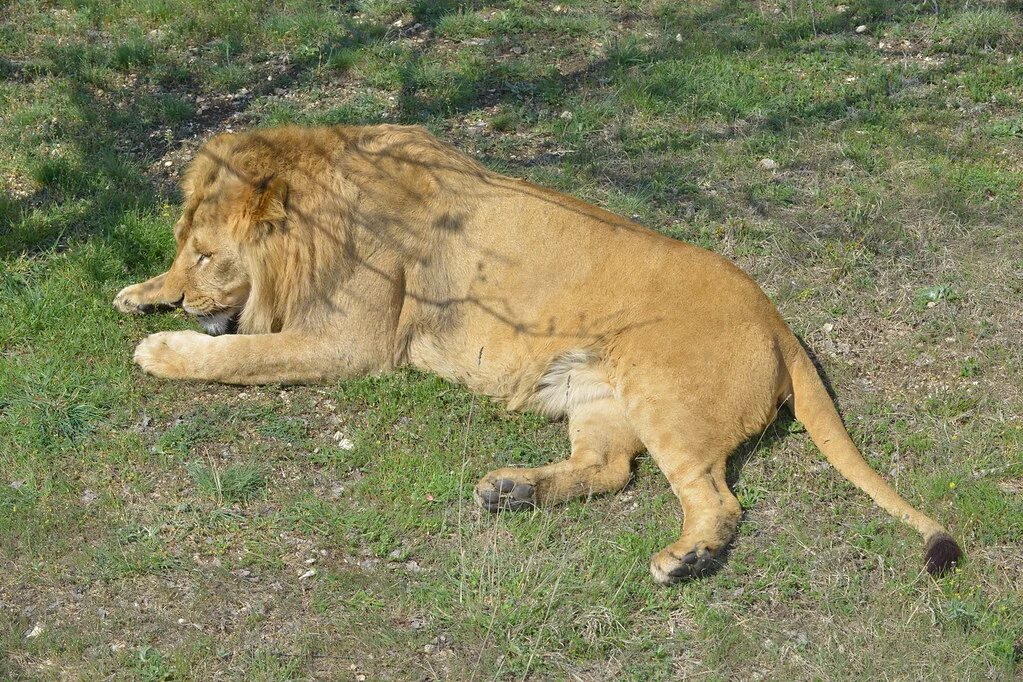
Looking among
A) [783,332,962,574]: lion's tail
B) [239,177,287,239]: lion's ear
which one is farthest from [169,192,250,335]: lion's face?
[783,332,962,574]: lion's tail

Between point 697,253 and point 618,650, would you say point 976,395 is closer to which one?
point 697,253

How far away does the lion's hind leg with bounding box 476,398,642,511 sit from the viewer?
4.98 m

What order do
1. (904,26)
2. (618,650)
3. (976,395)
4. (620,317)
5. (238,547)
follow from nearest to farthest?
(618,650) → (238,547) → (620,317) → (976,395) → (904,26)

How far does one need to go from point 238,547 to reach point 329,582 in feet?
1.52

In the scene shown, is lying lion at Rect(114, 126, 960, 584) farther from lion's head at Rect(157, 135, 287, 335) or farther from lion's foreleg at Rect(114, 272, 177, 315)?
lion's foreleg at Rect(114, 272, 177, 315)

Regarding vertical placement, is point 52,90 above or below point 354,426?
above

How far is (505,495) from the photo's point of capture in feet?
16.3

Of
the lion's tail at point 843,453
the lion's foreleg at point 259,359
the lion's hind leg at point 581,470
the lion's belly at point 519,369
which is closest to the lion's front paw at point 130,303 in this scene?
the lion's foreleg at point 259,359

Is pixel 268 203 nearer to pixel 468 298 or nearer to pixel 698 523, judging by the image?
pixel 468 298

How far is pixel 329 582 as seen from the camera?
15.2 feet

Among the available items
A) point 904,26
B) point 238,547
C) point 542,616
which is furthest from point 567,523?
point 904,26

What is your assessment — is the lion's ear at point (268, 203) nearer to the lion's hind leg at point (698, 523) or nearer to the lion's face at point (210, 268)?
the lion's face at point (210, 268)

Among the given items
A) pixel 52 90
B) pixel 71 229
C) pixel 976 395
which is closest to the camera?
pixel 976 395

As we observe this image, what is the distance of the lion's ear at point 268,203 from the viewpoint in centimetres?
557
